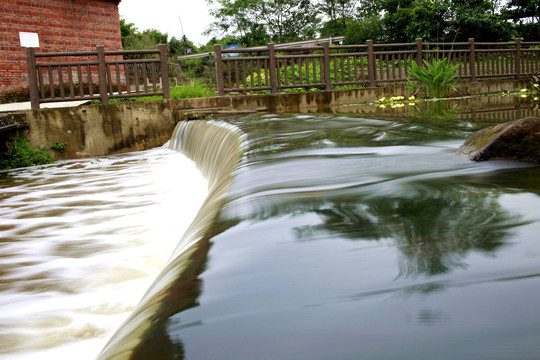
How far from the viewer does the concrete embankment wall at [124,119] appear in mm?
7762

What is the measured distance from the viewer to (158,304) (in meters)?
1.10

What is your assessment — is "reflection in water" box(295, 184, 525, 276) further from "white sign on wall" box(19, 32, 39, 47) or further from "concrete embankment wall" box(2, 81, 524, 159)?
"white sign on wall" box(19, 32, 39, 47)

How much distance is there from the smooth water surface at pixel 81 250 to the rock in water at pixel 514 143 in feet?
5.64

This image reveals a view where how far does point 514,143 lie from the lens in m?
2.31

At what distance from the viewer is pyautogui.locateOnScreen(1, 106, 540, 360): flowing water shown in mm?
826

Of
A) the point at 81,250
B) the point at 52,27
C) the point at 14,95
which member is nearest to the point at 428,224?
the point at 81,250

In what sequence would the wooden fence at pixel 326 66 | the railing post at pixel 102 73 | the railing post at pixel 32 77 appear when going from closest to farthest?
the railing post at pixel 32 77 → the railing post at pixel 102 73 → the wooden fence at pixel 326 66

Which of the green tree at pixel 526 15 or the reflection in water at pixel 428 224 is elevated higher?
the green tree at pixel 526 15

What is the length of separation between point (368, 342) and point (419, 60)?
38.9ft

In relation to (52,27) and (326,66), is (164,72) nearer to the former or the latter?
(326,66)

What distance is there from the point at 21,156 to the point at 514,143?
7.04 metres

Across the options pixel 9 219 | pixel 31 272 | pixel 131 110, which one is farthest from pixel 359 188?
pixel 131 110

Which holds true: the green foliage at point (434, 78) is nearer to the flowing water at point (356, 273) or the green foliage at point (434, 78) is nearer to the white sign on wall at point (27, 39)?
the white sign on wall at point (27, 39)

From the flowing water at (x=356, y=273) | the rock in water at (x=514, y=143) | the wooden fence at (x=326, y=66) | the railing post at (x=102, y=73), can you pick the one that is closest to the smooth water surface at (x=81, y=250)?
the flowing water at (x=356, y=273)
